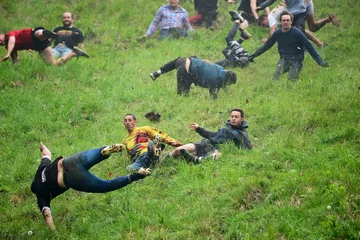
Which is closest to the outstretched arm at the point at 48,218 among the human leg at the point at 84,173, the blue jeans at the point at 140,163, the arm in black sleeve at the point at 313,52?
the human leg at the point at 84,173

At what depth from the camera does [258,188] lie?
7336mm

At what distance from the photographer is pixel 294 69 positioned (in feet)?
39.4

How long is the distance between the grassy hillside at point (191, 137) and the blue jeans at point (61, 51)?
63 cm

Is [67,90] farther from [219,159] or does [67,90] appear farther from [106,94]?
[219,159]

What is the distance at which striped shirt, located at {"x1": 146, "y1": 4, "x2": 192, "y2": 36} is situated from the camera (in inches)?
648

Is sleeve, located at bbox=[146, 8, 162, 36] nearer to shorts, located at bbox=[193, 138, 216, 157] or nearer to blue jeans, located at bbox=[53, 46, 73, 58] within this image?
blue jeans, located at bbox=[53, 46, 73, 58]

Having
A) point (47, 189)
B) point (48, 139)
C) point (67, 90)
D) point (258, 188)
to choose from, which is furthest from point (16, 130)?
point (258, 188)

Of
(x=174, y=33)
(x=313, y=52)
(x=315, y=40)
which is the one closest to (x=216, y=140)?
(x=313, y=52)

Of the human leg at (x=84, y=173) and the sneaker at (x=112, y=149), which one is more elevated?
the sneaker at (x=112, y=149)

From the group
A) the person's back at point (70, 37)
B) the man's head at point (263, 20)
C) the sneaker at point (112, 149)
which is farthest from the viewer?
the man's head at point (263, 20)

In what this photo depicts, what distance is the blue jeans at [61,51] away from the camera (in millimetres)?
14836

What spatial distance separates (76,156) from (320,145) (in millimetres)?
3949

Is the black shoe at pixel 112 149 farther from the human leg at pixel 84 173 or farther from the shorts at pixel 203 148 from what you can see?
the shorts at pixel 203 148

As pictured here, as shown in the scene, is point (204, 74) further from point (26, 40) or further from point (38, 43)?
point (26, 40)
